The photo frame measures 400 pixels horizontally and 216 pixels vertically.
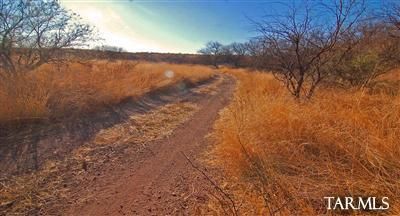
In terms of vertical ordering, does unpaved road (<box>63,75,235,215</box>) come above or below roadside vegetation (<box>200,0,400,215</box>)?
below

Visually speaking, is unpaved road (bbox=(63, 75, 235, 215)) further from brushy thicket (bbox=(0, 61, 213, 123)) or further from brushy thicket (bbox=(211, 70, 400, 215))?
brushy thicket (bbox=(0, 61, 213, 123))

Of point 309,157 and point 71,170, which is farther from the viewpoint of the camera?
point 71,170

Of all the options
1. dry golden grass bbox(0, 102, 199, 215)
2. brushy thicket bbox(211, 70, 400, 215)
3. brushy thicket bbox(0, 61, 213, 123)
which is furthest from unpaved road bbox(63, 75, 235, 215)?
brushy thicket bbox(0, 61, 213, 123)

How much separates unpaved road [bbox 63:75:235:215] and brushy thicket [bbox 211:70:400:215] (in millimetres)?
475

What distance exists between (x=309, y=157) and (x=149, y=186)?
2.06 metres

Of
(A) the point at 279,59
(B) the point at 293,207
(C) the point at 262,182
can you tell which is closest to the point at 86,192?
(C) the point at 262,182

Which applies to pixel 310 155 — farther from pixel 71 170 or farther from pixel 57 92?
pixel 57 92

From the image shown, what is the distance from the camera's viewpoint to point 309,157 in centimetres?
343

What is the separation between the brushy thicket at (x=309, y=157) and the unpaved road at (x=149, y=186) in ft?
1.56

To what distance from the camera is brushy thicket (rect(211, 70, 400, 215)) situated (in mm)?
2561

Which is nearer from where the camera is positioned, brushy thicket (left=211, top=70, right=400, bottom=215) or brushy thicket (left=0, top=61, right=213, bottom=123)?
brushy thicket (left=211, top=70, right=400, bottom=215)

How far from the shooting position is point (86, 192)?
310cm

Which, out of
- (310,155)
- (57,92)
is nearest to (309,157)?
(310,155)

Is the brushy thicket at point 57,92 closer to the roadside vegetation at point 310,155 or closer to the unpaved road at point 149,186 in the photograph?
the unpaved road at point 149,186
